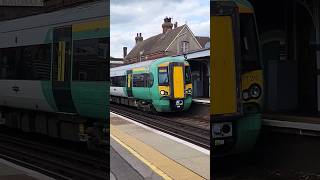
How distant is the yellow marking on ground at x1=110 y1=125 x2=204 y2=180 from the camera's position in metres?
2.21

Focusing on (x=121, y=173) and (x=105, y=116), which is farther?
(x=105, y=116)

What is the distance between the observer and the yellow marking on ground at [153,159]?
2.21 m

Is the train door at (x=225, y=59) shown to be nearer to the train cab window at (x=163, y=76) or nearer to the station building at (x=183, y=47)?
the station building at (x=183, y=47)

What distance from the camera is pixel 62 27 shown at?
10.5 ft

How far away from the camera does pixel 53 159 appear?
3723 mm

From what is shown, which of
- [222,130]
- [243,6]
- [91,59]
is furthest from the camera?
[243,6]

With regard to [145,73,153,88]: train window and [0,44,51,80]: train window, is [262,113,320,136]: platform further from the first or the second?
[0,44,51,80]: train window

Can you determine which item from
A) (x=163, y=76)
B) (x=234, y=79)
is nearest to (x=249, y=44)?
(x=234, y=79)

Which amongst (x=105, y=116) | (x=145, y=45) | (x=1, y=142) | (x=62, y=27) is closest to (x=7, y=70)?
(x=1, y=142)

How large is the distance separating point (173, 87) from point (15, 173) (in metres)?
2.92

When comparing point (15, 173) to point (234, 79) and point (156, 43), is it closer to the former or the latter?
point (234, 79)

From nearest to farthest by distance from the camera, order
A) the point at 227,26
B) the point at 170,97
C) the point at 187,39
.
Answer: the point at 187,39
the point at 170,97
the point at 227,26

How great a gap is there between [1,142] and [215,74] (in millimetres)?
2941

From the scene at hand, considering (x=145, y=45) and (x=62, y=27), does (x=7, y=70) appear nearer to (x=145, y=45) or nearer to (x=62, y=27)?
(x=62, y=27)
